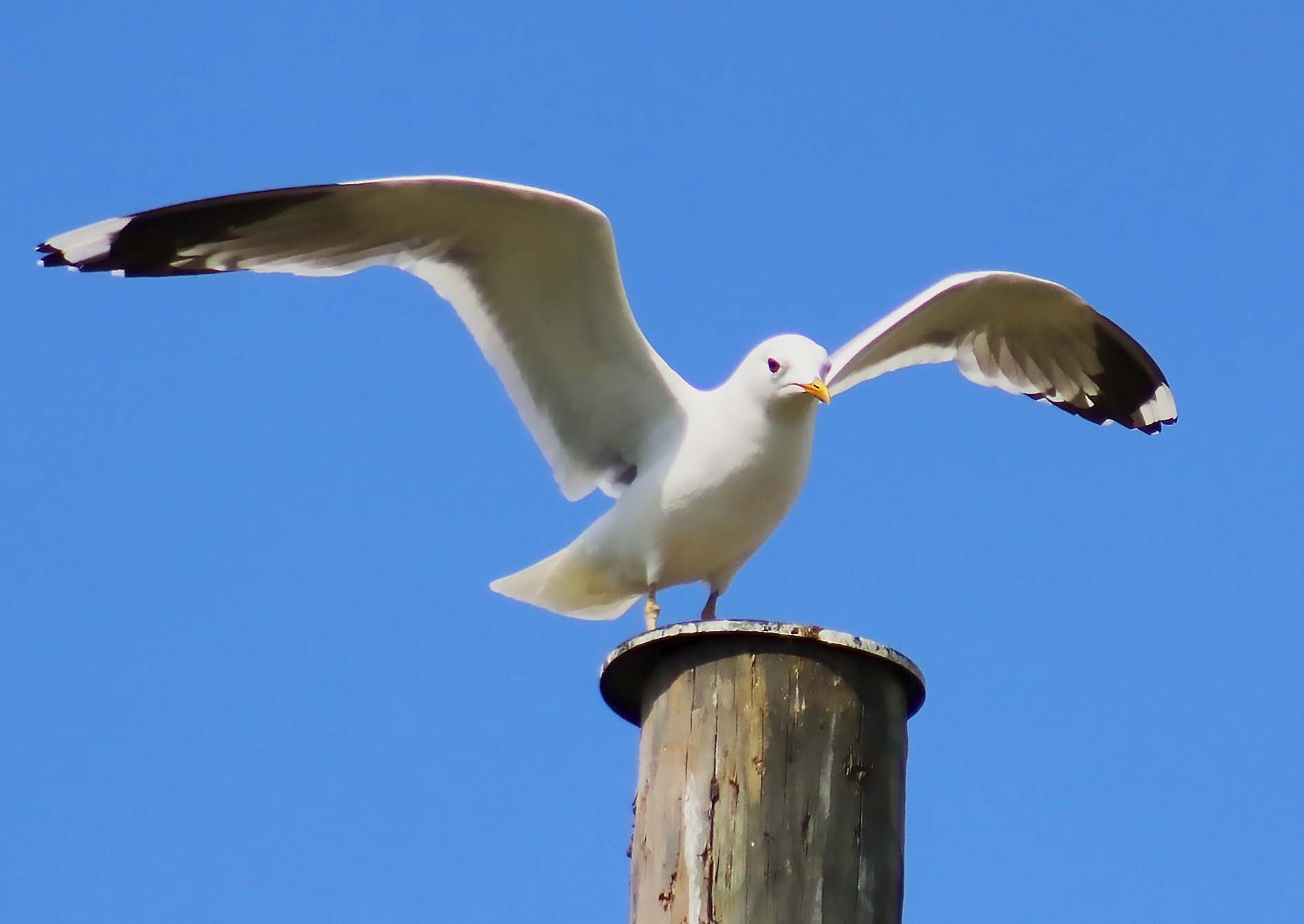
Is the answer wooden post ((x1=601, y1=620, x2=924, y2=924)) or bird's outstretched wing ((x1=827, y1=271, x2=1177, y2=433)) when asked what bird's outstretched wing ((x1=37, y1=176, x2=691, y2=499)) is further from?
wooden post ((x1=601, y1=620, x2=924, y2=924))

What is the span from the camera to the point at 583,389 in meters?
6.57

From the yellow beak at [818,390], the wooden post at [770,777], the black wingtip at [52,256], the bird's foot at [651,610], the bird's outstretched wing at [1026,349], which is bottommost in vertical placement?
the wooden post at [770,777]

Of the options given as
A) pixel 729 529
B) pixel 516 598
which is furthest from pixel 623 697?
pixel 516 598

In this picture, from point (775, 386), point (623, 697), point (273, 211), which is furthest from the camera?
point (273, 211)

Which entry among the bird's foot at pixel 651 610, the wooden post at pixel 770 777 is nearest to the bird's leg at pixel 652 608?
the bird's foot at pixel 651 610

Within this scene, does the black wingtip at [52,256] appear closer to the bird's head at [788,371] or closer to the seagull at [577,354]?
the seagull at [577,354]

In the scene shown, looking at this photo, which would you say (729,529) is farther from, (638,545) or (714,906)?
(714,906)

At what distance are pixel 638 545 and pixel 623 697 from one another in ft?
6.15

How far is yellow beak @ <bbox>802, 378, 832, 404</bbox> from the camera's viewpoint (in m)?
5.73

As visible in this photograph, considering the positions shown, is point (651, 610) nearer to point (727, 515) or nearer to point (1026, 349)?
point (727, 515)

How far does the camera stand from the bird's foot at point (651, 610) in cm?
612

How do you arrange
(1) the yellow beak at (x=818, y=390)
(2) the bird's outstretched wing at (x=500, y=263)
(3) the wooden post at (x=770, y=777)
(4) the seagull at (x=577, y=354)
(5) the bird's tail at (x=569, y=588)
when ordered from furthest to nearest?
(5) the bird's tail at (x=569, y=588) → (2) the bird's outstretched wing at (x=500, y=263) → (4) the seagull at (x=577, y=354) → (1) the yellow beak at (x=818, y=390) → (3) the wooden post at (x=770, y=777)

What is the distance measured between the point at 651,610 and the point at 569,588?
41 cm

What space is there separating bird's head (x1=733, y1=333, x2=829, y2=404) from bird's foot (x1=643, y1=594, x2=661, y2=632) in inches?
31.5
